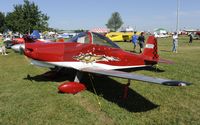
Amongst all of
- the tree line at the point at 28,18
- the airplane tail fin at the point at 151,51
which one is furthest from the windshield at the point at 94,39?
the tree line at the point at 28,18

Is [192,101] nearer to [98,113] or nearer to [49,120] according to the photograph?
[98,113]

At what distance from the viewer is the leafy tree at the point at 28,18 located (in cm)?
3838

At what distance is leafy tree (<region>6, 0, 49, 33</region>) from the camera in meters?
38.4

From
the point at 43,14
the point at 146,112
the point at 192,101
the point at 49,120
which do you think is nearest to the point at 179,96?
the point at 192,101

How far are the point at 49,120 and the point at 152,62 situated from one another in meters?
5.45

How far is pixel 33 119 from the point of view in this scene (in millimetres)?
4750

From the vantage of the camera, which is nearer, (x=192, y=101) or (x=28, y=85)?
(x=192, y=101)

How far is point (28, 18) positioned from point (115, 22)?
367 ft

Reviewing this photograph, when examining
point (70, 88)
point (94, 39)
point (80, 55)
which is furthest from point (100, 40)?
point (70, 88)

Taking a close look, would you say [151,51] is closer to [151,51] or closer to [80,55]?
[151,51]

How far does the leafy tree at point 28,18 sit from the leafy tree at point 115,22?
10833 centimetres

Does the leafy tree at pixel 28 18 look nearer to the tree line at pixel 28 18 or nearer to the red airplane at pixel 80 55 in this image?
the tree line at pixel 28 18

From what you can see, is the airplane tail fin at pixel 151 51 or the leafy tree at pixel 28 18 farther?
the leafy tree at pixel 28 18

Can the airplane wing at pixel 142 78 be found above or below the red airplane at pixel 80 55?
below
